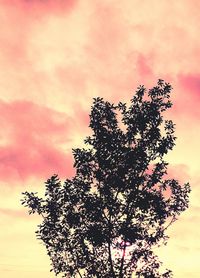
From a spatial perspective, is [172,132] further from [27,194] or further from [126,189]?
[27,194]

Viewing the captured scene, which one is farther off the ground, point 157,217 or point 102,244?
point 157,217

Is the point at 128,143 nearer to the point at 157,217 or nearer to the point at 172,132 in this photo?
the point at 172,132

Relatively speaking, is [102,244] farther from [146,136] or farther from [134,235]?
[146,136]

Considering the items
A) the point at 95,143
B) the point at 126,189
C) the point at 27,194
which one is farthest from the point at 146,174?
the point at 27,194

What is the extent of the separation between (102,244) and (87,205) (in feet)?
10.8

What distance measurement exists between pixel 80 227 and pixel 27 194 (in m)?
5.20

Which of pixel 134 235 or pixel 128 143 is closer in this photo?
pixel 134 235

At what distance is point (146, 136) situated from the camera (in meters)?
Result: 37.7

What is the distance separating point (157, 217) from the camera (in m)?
37.1

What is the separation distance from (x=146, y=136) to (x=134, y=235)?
8.13 meters

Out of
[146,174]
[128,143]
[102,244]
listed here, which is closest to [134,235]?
[102,244]

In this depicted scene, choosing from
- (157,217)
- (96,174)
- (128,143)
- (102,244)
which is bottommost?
(102,244)

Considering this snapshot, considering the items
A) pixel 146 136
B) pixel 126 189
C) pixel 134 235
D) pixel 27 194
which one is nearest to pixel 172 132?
pixel 146 136

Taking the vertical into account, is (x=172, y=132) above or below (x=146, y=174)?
above
